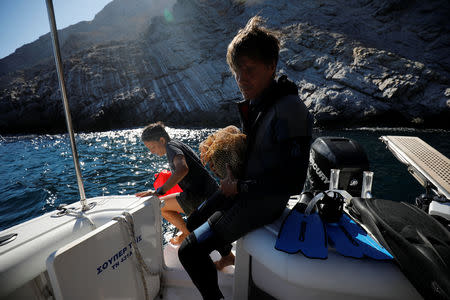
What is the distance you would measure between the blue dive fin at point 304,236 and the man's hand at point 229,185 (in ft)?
1.37

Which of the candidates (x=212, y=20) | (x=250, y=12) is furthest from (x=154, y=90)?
(x=250, y=12)

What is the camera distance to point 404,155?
2.60 metres

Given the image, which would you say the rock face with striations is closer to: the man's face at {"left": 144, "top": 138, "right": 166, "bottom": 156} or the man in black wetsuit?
the man's face at {"left": 144, "top": 138, "right": 166, "bottom": 156}

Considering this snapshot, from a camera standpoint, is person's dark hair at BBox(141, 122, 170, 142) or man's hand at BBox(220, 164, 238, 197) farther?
person's dark hair at BBox(141, 122, 170, 142)

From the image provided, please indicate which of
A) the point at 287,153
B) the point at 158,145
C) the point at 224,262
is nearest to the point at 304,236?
the point at 287,153

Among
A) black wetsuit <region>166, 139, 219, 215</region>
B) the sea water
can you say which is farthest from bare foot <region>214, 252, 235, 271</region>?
the sea water

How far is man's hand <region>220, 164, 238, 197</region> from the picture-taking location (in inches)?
56.6

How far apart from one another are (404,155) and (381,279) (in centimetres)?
233

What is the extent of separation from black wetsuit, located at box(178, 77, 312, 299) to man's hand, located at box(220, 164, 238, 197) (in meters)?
0.04

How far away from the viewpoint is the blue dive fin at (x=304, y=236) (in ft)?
3.75

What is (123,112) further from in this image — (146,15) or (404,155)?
(146,15)

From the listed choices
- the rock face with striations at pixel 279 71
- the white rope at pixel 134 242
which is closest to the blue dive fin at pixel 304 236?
the white rope at pixel 134 242

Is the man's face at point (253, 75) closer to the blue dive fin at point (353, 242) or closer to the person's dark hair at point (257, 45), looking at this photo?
the person's dark hair at point (257, 45)

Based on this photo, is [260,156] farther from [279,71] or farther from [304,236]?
[279,71]
